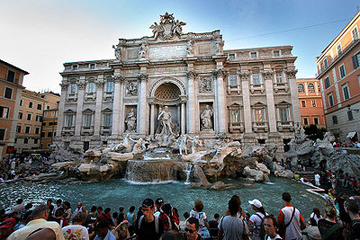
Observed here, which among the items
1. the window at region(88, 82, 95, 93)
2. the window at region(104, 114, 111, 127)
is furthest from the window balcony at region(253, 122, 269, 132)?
the window at region(88, 82, 95, 93)

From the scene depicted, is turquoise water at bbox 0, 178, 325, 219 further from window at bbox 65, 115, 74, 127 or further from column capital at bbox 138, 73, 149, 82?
column capital at bbox 138, 73, 149, 82

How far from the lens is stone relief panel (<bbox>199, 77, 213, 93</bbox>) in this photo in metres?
19.0

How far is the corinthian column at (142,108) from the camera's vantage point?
60.2ft

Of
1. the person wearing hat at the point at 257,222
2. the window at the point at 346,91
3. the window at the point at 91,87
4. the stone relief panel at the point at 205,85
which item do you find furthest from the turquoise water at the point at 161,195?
the window at the point at 346,91

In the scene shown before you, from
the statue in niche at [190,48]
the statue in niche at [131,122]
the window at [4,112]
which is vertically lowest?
the statue in niche at [131,122]

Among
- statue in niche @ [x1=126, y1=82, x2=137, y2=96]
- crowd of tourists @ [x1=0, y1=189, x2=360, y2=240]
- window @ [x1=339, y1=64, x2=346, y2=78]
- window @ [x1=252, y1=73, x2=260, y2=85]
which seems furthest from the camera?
statue in niche @ [x1=126, y1=82, x2=137, y2=96]

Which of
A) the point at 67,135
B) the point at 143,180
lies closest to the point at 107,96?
the point at 67,135

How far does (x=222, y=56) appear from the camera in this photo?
18.2 metres

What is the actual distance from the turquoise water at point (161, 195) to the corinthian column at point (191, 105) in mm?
8226

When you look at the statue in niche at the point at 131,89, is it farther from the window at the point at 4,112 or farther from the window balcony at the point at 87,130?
the window at the point at 4,112

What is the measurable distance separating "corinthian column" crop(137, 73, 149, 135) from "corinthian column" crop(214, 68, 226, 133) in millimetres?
7828

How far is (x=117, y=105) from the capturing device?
19.4 meters

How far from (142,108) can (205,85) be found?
7542 millimetres

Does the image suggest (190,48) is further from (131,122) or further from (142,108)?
(131,122)
